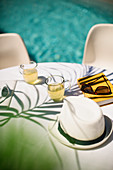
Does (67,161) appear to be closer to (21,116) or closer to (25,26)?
(21,116)

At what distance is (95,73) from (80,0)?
11.3ft

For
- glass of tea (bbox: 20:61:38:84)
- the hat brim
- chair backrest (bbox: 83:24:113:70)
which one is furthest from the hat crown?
chair backrest (bbox: 83:24:113:70)

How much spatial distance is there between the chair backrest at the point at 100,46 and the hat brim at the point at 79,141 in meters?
0.97

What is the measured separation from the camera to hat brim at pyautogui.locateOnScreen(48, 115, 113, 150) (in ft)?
2.12

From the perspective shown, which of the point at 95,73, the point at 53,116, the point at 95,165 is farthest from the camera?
the point at 95,73

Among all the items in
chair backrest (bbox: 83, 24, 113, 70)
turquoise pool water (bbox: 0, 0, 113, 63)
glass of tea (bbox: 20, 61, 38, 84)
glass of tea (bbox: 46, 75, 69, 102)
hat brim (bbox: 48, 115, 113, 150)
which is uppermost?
turquoise pool water (bbox: 0, 0, 113, 63)

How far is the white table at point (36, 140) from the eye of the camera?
618mm

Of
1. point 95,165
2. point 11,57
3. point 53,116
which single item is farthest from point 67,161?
point 11,57

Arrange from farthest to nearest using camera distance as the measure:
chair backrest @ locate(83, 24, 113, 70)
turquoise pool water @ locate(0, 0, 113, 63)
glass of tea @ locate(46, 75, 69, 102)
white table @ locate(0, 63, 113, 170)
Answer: turquoise pool water @ locate(0, 0, 113, 63), chair backrest @ locate(83, 24, 113, 70), glass of tea @ locate(46, 75, 69, 102), white table @ locate(0, 63, 113, 170)

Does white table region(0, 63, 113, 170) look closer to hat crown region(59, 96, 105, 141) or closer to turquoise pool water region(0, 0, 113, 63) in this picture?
hat crown region(59, 96, 105, 141)

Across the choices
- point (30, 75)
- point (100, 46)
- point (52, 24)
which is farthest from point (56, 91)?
point (52, 24)

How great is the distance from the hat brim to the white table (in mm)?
17

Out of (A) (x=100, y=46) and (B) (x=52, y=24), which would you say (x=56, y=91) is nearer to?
(A) (x=100, y=46)

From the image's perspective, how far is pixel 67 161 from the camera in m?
0.62
